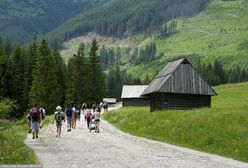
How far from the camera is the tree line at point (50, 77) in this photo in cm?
9562

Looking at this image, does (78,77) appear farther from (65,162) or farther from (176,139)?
(65,162)

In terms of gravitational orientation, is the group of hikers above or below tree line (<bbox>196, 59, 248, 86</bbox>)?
below

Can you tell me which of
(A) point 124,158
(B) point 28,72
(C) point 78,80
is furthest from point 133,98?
(A) point 124,158

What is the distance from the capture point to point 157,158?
75.5 feet

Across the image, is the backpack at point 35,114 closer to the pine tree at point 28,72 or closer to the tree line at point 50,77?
the tree line at point 50,77

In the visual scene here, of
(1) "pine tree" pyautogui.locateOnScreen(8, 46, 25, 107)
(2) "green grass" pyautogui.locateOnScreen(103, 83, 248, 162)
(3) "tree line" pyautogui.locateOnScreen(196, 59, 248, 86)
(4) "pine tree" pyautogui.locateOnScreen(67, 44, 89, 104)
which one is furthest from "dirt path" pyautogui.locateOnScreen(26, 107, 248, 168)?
(3) "tree line" pyautogui.locateOnScreen(196, 59, 248, 86)

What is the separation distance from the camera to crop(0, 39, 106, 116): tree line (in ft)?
314

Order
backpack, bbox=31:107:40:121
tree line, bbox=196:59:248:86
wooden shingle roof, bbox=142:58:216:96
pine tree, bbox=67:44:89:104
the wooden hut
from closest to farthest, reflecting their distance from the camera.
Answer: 1. backpack, bbox=31:107:40:121
2. wooden shingle roof, bbox=142:58:216:96
3. the wooden hut
4. pine tree, bbox=67:44:89:104
5. tree line, bbox=196:59:248:86

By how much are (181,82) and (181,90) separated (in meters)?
0.95

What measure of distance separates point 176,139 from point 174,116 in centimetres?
708

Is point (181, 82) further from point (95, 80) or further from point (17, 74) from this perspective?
point (17, 74)

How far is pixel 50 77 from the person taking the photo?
95.4 m

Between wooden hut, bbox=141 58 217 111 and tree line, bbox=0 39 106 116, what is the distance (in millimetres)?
42551

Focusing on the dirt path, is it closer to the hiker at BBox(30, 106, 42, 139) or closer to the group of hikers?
the hiker at BBox(30, 106, 42, 139)
